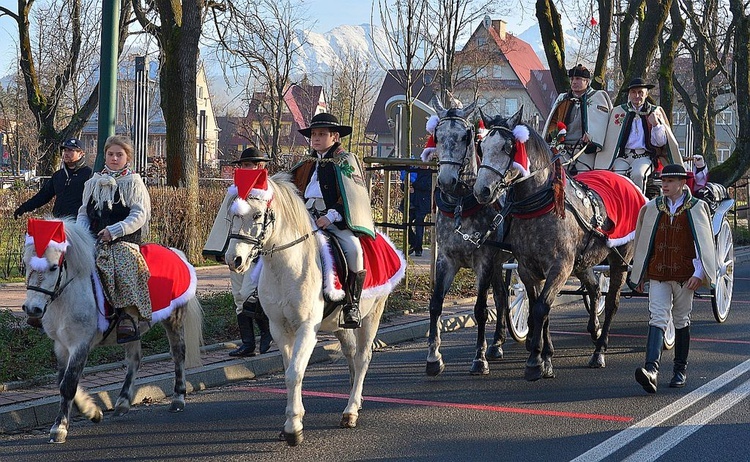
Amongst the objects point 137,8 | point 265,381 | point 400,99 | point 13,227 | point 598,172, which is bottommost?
point 265,381

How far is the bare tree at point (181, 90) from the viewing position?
16.8m

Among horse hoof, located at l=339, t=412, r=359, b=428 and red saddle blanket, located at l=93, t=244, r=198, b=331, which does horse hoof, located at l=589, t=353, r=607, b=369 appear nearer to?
horse hoof, located at l=339, t=412, r=359, b=428

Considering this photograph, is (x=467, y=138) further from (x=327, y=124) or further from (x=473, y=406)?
(x=473, y=406)

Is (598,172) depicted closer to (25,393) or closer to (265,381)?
(265,381)

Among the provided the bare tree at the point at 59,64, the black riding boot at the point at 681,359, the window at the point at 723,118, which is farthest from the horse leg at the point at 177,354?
the window at the point at 723,118

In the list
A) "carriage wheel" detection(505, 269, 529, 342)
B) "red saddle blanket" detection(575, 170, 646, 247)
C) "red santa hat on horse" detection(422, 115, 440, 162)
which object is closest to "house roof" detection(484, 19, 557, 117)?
"carriage wheel" detection(505, 269, 529, 342)

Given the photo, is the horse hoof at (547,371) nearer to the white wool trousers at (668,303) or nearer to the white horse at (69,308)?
the white wool trousers at (668,303)

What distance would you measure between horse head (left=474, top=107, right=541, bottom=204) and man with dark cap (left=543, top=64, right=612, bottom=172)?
2.74 meters

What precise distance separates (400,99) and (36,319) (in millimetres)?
11239

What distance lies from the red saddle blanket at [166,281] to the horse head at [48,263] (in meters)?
0.81

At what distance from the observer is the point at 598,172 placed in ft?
35.9

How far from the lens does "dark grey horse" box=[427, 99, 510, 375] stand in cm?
916

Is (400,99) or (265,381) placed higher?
(400,99)

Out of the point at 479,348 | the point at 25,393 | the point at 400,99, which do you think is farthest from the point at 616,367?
the point at 400,99
